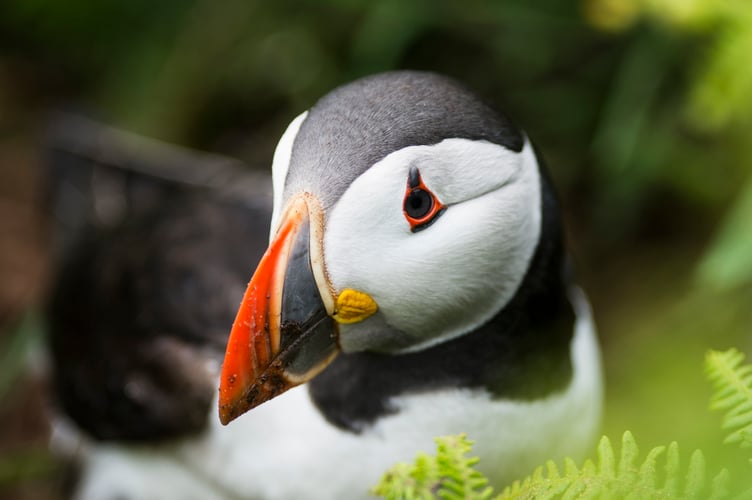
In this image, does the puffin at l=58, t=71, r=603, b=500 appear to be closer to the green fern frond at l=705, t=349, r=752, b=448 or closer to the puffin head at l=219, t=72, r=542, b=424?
the puffin head at l=219, t=72, r=542, b=424

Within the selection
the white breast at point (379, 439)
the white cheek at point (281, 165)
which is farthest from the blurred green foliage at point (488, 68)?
the white cheek at point (281, 165)

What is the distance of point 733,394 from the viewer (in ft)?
5.64

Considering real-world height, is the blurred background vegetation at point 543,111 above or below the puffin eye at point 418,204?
below

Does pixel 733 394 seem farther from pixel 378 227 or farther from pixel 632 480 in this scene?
pixel 378 227

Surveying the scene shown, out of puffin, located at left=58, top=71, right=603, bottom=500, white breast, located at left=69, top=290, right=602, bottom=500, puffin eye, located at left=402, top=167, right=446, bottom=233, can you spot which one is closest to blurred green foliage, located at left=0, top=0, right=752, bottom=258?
white breast, located at left=69, top=290, right=602, bottom=500

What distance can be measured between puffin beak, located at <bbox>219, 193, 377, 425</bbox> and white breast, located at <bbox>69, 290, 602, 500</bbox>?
32cm

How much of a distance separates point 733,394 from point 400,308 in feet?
2.07

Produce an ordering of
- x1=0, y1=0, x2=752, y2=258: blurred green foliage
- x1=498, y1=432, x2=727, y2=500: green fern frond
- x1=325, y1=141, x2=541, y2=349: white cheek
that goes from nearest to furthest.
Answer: x1=498, y1=432, x2=727, y2=500: green fern frond < x1=325, y1=141, x2=541, y2=349: white cheek < x1=0, y1=0, x2=752, y2=258: blurred green foliage

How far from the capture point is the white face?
1.78 metres

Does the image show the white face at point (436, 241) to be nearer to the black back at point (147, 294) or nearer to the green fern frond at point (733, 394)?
the green fern frond at point (733, 394)

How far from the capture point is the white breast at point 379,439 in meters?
2.11

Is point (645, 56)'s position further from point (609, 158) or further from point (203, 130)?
point (203, 130)

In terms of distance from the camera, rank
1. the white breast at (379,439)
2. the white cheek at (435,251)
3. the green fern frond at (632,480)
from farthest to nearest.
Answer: the white breast at (379,439)
the white cheek at (435,251)
the green fern frond at (632,480)

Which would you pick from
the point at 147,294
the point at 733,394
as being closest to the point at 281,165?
the point at 733,394
